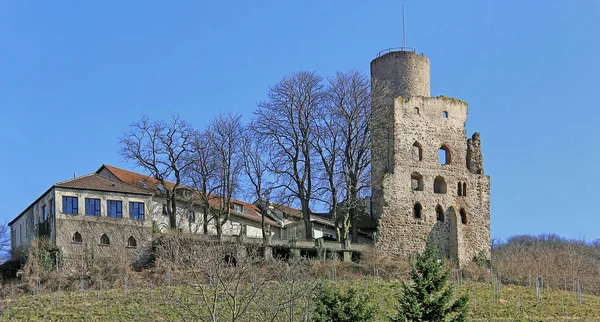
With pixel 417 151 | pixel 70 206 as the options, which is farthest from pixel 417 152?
pixel 70 206

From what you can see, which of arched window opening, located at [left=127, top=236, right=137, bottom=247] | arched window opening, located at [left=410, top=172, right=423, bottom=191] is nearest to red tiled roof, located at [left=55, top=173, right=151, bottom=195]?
arched window opening, located at [left=127, top=236, right=137, bottom=247]

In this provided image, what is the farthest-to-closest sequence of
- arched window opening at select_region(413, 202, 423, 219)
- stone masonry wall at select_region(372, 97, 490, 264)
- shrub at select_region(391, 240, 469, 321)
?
arched window opening at select_region(413, 202, 423, 219) < stone masonry wall at select_region(372, 97, 490, 264) < shrub at select_region(391, 240, 469, 321)

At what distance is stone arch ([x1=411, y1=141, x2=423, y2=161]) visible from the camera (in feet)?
193

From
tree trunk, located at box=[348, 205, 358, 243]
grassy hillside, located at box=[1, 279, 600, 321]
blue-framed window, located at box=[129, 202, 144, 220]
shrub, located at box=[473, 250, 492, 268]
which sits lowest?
grassy hillside, located at box=[1, 279, 600, 321]

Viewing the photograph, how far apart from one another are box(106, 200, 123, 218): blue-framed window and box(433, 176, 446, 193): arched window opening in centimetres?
1953

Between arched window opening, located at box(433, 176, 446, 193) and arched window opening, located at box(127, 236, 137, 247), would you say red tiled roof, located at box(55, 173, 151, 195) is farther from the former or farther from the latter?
arched window opening, located at box(433, 176, 446, 193)

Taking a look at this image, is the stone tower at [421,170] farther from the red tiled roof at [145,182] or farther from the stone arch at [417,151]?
the red tiled roof at [145,182]

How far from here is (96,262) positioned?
5053 cm

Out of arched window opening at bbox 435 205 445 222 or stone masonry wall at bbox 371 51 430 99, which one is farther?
stone masonry wall at bbox 371 51 430 99

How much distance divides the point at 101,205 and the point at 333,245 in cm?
1329

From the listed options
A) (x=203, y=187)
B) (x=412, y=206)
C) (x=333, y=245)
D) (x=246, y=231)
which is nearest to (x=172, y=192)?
(x=203, y=187)

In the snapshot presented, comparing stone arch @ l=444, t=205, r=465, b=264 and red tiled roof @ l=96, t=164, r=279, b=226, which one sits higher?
red tiled roof @ l=96, t=164, r=279, b=226

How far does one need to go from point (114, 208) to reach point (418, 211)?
60.5 feet

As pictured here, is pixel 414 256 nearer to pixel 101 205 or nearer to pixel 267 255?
pixel 267 255
